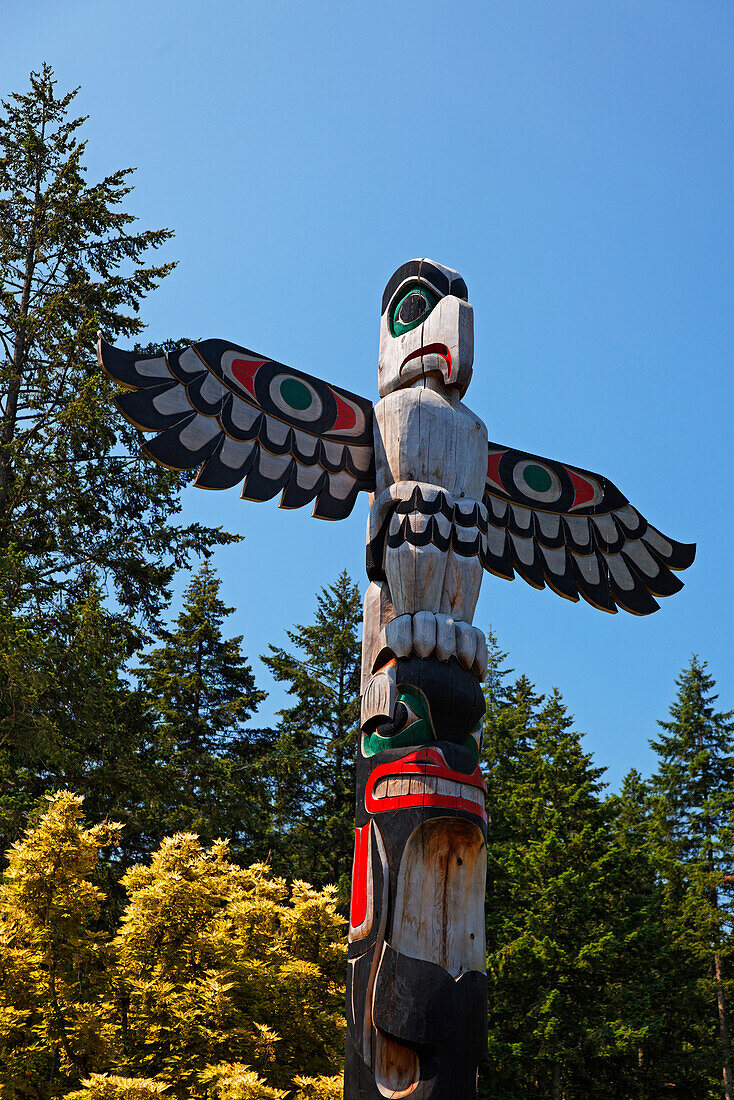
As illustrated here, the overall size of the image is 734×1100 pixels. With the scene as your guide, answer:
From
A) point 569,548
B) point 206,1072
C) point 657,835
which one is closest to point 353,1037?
point 206,1072

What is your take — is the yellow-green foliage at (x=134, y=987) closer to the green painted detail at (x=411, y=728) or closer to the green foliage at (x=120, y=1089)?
the green foliage at (x=120, y=1089)

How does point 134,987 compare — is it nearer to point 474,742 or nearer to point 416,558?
Answer: point 474,742

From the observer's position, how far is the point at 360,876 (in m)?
5.38

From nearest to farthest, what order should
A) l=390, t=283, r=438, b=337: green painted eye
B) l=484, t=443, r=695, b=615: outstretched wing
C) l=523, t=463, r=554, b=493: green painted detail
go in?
l=390, t=283, r=438, b=337: green painted eye
l=484, t=443, r=695, b=615: outstretched wing
l=523, t=463, r=554, b=493: green painted detail

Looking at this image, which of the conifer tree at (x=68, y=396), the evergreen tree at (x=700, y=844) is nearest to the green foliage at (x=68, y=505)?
the conifer tree at (x=68, y=396)

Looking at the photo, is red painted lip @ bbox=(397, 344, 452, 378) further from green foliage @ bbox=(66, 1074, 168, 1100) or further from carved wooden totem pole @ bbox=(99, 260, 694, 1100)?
green foliage @ bbox=(66, 1074, 168, 1100)

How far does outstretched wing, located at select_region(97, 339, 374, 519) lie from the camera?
6410mm

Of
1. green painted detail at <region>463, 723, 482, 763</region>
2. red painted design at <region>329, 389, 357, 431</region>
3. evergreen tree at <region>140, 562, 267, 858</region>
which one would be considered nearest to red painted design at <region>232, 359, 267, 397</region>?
red painted design at <region>329, 389, 357, 431</region>

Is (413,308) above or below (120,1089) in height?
above

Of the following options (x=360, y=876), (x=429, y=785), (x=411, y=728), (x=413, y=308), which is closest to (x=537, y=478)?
(x=413, y=308)

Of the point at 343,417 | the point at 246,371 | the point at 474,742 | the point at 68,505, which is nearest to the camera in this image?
the point at 474,742

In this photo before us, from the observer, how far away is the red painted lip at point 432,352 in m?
6.90

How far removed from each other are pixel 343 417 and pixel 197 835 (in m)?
4.04

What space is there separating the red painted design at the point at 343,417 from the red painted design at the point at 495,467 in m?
1.32
